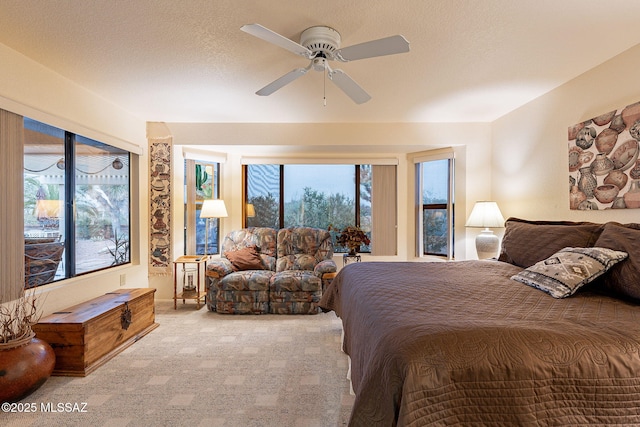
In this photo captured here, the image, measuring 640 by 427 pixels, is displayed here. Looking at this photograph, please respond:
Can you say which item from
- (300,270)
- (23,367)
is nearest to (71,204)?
(23,367)

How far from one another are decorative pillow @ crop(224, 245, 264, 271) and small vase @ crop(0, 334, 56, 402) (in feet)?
6.84

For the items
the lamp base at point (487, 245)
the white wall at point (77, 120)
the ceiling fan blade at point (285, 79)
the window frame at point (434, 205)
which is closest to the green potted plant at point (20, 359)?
the white wall at point (77, 120)

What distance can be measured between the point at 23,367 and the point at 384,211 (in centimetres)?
423

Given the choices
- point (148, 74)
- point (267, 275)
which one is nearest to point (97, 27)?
point (148, 74)

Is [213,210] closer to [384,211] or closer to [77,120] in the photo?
[77,120]

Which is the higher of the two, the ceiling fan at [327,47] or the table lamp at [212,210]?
the ceiling fan at [327,47]

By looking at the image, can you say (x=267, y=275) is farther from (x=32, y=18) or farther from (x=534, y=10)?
(x=534, y=10)

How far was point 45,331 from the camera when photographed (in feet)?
7.29

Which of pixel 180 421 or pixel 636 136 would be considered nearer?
pixel 180 421

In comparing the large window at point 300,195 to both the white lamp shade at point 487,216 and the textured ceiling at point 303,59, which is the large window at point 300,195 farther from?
the white lamp shade at point 487,216

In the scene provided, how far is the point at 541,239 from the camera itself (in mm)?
2301

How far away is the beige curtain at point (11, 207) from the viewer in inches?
86.7

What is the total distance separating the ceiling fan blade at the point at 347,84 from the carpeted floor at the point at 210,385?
84.8 inches

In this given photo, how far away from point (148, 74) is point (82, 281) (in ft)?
6.86
